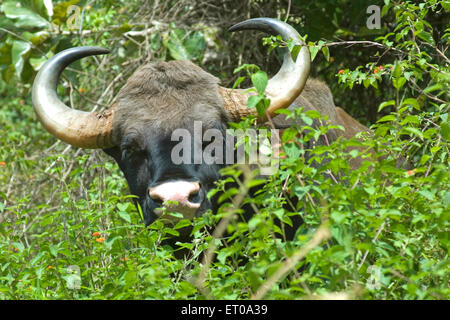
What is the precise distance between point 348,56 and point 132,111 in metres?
3.46

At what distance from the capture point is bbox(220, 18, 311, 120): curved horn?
15.2ft

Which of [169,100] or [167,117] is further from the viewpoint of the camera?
[169,100]

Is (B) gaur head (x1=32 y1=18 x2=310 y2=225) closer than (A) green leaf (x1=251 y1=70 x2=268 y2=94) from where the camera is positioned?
No

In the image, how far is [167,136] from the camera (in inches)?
173

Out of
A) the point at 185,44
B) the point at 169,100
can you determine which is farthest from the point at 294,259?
the point at 185,44

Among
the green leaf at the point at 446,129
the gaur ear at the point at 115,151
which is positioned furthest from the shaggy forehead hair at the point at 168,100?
the green leaf at the point at 446,129

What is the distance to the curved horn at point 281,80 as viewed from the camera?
4.62 meters

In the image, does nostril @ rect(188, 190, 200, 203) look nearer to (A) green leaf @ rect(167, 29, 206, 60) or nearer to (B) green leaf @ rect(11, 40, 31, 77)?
(A) green leaf @ rect(167, 29, 206, 60)

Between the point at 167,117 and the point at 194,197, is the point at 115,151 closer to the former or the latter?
the point at 167,117

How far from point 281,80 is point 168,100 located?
0.79 metres

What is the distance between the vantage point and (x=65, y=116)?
16.3ft

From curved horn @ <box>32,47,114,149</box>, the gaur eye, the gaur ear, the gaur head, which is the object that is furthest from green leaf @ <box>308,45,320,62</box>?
the gaur ear

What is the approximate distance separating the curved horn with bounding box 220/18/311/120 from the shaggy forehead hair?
0.11 meters
